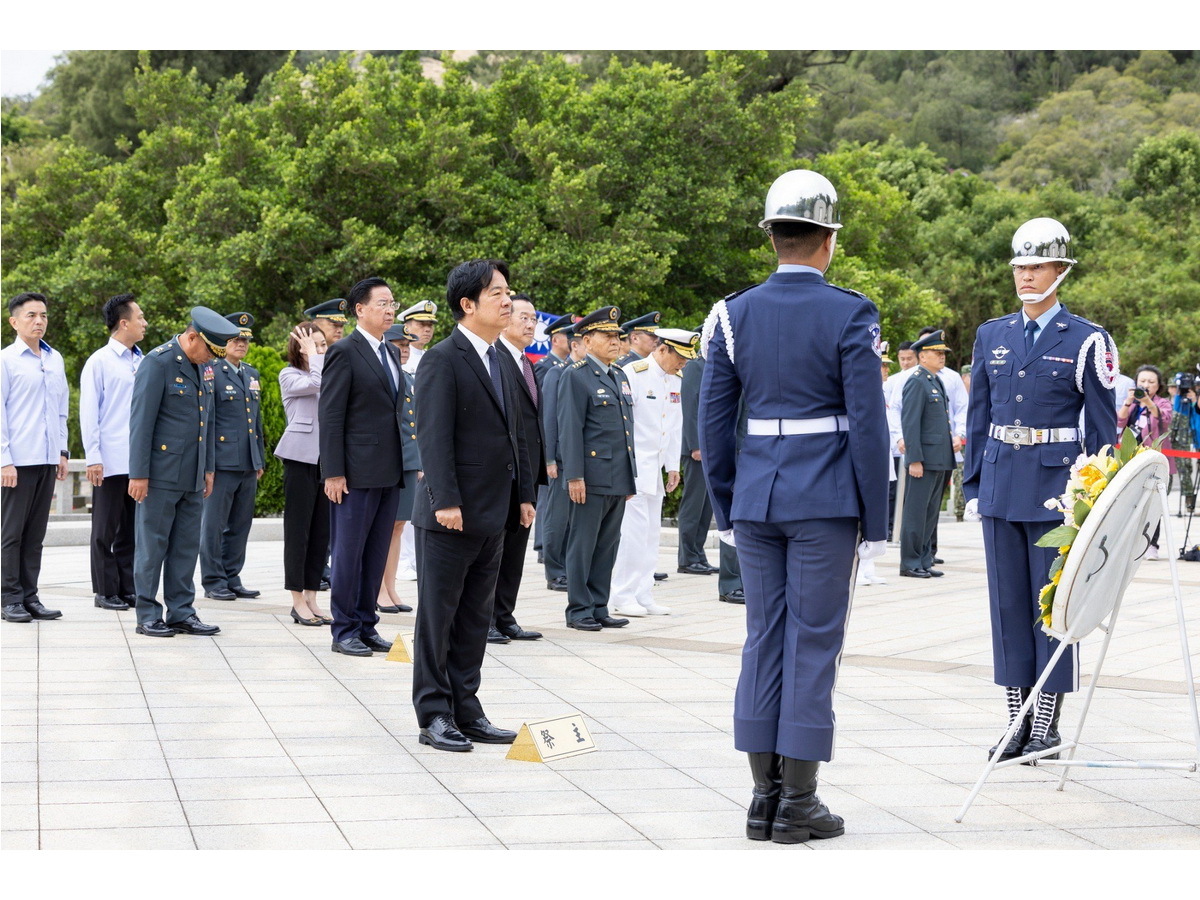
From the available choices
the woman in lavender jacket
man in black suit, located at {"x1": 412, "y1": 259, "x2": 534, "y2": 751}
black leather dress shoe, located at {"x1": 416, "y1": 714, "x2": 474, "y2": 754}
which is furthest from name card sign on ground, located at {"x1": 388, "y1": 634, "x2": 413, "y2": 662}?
black leather dress shoe, located at {"x1": 416, "y1": 714, "x2": 474, "y2": 754}

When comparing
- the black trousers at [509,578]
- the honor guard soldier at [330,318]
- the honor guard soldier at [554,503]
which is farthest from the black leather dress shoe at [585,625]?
the honor guard soldier at [330,318]

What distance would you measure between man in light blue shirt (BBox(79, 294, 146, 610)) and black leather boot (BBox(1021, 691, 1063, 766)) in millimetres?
6101

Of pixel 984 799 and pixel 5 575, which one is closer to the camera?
pixel 984 799

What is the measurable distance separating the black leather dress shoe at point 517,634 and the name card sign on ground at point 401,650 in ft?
3.08

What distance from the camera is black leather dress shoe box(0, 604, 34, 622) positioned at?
838 centimetres

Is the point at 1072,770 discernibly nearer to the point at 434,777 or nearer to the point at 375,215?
the point at 434,777

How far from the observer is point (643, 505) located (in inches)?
377

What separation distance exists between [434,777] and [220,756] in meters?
0.88

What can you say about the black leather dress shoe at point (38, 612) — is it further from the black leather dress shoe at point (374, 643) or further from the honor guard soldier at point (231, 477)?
the black leather dress shoe at point (374, 643)

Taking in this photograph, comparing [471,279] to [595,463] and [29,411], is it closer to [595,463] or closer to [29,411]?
[595,463]

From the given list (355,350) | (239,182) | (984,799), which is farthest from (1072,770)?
(239,182)

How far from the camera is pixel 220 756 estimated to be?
5.09 metres

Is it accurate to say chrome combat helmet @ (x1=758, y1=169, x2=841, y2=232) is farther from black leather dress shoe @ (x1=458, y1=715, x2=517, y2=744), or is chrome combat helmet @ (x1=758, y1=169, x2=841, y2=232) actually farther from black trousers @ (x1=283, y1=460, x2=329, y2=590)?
black trousers @ (x1=283, y1=460, x2=329, y2=590)

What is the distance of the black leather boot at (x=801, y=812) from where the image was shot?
4086 millimetres
